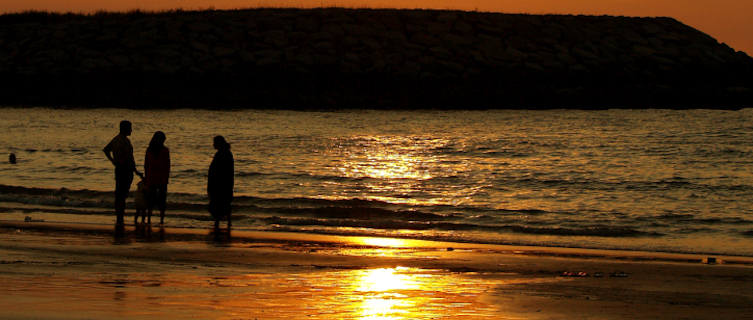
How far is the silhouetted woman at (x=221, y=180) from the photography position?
625 inches

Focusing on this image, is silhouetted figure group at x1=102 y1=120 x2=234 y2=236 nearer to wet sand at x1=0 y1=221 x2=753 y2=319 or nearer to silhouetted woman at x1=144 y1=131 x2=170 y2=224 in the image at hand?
silhouetted woman at x1=144 y1=131 x2=170 y2=224

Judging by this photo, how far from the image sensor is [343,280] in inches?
428

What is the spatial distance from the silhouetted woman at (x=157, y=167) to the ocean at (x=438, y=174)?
0.98m

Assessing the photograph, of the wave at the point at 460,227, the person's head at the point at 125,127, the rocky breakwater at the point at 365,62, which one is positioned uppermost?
the rocky breakwater at the point at 365,62

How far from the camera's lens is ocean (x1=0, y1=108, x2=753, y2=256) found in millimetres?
17812

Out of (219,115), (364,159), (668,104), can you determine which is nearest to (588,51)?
(668,104)

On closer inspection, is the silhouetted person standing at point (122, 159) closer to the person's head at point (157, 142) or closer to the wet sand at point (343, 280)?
the person's head at point (157, 142)

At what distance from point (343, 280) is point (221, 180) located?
5.56m

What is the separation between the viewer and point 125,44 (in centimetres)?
6184

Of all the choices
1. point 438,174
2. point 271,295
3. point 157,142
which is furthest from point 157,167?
point 438,174

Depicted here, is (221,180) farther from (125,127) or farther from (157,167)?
(125,127)

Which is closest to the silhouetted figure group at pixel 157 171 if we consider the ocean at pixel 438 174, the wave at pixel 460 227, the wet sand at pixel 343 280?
the wet sand at pixel 343 280

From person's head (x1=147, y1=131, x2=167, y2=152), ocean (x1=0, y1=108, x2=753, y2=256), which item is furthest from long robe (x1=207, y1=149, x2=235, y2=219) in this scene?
ocean (x1=0, y1=108, x2=753, y2=256)

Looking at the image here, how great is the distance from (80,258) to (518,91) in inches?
1730
